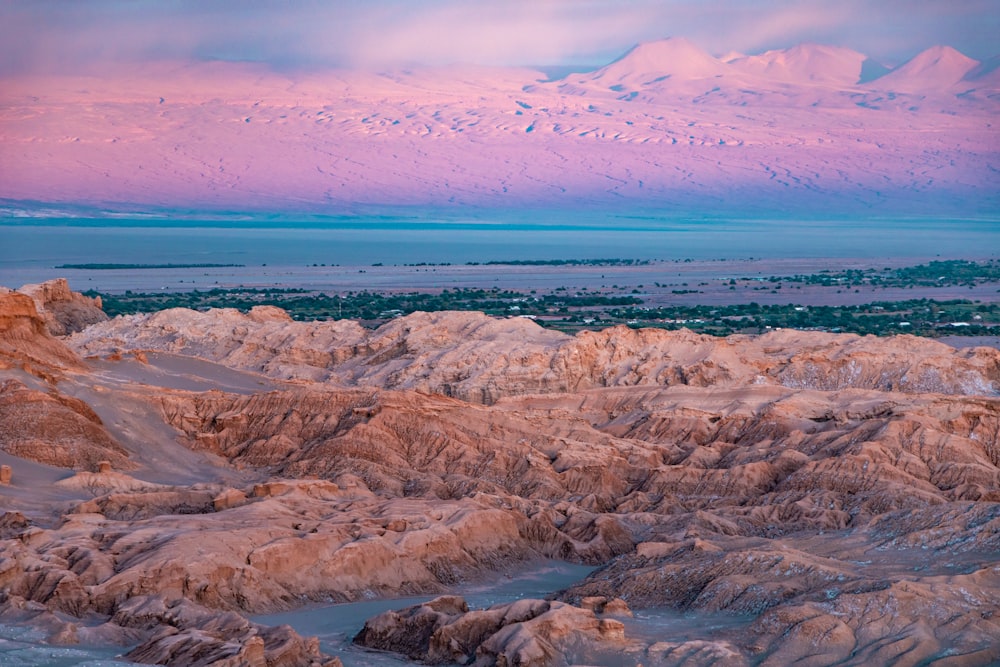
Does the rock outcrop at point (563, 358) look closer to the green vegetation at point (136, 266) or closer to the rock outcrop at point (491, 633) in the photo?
the rock outcrop at point (491, 633)

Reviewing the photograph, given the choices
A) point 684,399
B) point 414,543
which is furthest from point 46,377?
point 684,399

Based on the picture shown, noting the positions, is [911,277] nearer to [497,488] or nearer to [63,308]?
[63,308]

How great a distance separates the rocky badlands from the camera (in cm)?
3066

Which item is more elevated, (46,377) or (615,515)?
(46,377)

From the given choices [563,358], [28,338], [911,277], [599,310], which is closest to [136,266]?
[599,310]

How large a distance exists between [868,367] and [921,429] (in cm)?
1497

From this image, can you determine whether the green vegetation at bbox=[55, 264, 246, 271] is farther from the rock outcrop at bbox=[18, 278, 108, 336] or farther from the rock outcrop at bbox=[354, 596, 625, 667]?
the rock outcrop at bbox=[354, 596, 625, 667]

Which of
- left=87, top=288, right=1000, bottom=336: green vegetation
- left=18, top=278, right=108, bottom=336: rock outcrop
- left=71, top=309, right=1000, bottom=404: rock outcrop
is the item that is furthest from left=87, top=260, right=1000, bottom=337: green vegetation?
left=71, top=309, right=1000, bottom=404: rock outcrop

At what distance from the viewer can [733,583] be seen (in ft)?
111

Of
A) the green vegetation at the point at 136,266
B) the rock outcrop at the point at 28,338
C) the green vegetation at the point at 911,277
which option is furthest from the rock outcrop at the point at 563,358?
the green vegetation at the point at 136,266

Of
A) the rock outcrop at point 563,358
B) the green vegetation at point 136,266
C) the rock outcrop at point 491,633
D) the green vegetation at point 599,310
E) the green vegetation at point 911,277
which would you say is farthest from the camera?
the green vegetation at point 136,266

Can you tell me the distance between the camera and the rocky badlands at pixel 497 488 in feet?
101

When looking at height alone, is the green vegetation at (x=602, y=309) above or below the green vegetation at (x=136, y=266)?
below

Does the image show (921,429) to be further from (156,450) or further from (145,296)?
(145,296)
